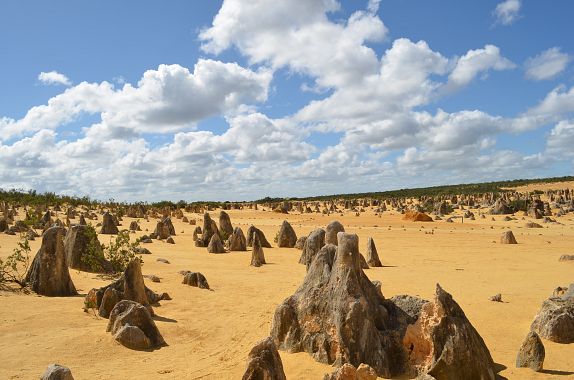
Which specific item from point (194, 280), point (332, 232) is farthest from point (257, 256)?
point (194, 280)

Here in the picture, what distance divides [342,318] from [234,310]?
4647 millimetres

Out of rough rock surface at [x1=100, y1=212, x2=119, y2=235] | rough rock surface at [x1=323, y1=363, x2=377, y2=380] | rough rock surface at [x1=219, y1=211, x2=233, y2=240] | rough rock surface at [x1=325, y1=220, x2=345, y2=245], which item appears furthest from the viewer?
rough rock surface at [x1=219, y1=211, x2=233, y2=240]

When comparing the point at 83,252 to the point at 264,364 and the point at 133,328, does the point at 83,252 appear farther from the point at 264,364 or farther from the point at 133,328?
the point at 264,364

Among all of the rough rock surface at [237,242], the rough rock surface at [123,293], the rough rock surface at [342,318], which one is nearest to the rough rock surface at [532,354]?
the rough rock surface at [342,318]

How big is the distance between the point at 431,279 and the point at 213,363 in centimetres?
897

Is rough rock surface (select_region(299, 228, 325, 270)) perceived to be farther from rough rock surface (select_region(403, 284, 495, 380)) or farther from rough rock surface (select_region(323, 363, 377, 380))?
rough rock surface (select_region(323, 363, 377, 380))

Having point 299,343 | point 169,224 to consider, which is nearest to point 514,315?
point 299,343

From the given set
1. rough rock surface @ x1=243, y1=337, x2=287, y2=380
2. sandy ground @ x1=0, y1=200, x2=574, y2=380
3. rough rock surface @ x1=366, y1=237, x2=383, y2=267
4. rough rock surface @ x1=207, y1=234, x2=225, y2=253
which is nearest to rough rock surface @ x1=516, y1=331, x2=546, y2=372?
sandy ground @ x1=0, y1=200, x2=574, y2=380

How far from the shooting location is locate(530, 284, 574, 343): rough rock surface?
332 inches

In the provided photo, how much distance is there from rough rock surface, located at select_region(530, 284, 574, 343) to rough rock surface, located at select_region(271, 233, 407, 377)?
2952mm

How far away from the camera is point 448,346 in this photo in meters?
6.41

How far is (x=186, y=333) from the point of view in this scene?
920 centimetres

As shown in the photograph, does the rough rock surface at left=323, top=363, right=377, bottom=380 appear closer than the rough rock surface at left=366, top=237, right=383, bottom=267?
Yes

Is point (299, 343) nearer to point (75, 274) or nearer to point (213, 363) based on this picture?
point (213, 363)
